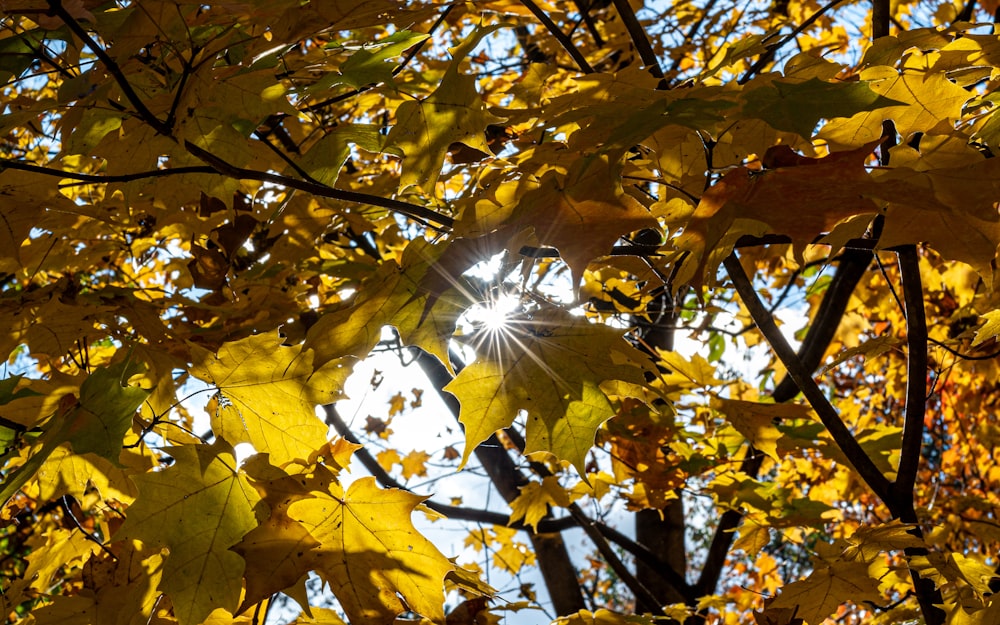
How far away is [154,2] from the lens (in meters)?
1.26

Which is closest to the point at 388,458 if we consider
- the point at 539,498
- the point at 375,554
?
the point at 539,498

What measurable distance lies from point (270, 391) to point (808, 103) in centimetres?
106

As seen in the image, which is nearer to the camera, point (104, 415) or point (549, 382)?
point (104, 415)

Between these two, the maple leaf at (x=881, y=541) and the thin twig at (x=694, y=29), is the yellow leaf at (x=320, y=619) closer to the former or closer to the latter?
the maple leaf at (x=881, y=541)

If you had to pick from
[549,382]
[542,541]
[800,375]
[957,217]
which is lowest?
[549,382]

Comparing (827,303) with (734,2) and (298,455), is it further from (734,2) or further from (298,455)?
(298,455)

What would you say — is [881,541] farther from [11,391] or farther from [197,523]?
[11,391]

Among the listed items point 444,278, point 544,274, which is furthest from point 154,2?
point 544,274

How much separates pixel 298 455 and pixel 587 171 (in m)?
0.86

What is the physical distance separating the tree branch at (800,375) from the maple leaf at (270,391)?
2.85ft

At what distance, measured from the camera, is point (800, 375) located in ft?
5.57

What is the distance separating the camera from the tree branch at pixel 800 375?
1.62 metres

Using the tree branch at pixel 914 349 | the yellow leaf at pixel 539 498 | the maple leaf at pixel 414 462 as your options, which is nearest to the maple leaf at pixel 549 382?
the tree branch at pixel 914 349

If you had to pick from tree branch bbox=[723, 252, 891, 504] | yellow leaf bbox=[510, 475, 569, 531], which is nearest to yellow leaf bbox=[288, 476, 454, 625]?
tree branch bbox=[723, 252, 891, 504]
